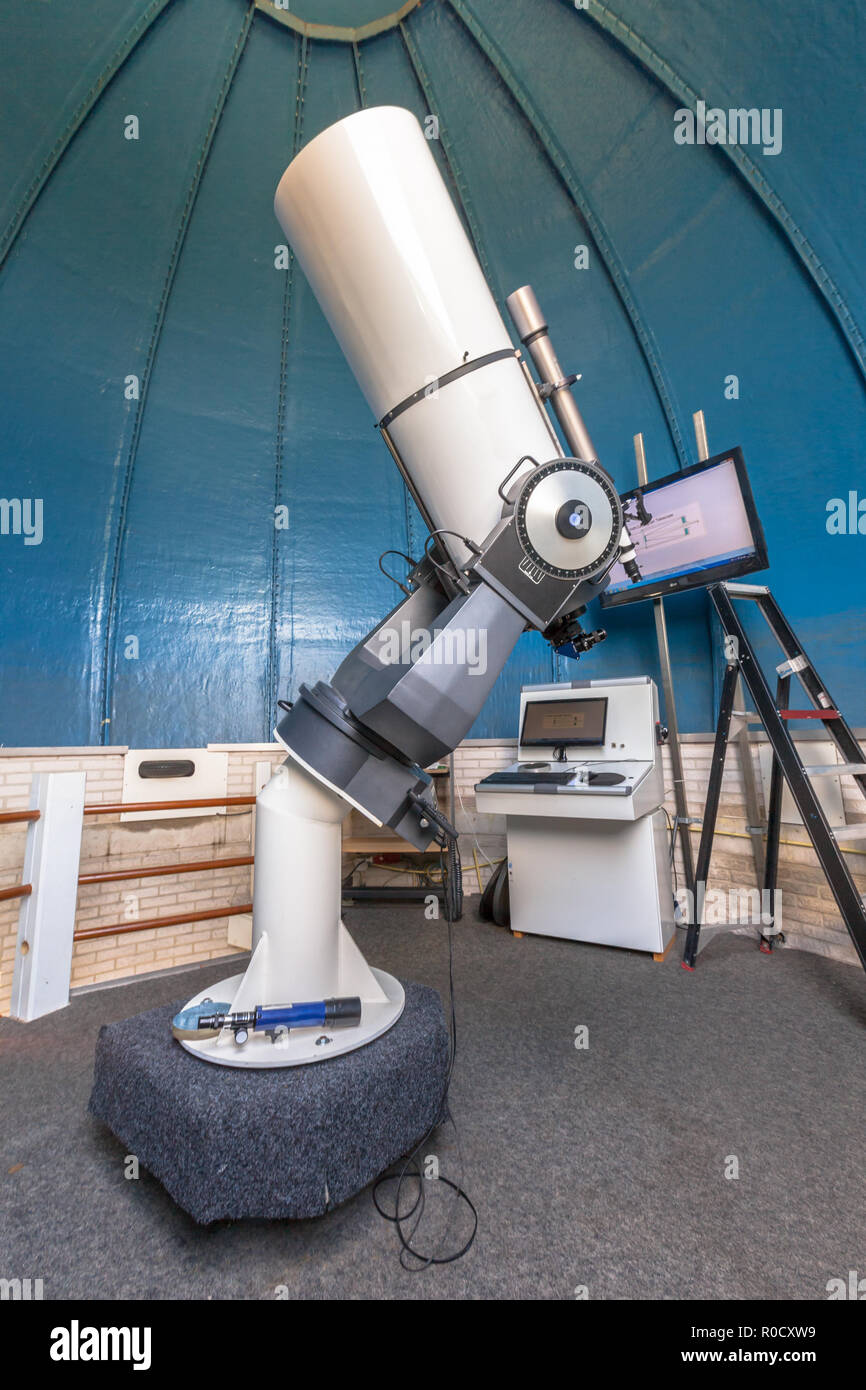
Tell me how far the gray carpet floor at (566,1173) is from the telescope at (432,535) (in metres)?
0.36

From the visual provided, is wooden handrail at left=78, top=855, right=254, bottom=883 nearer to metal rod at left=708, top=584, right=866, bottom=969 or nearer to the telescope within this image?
the telescope

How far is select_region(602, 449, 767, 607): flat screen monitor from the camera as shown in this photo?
2736mm

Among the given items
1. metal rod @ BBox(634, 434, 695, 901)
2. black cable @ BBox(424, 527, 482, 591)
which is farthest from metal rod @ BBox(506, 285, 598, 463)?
metal rod @ BBox(634, 434, 695, 901)

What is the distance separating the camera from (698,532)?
2.91 metres

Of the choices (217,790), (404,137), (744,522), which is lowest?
(217,790)

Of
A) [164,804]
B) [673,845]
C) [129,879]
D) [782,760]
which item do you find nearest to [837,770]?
[782,760]

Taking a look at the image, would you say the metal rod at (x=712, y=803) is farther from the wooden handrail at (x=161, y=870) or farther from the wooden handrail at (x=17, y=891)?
the wooden handrail at (x=17, y=891)

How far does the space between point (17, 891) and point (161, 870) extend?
0.57 m

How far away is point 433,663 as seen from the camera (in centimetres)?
117

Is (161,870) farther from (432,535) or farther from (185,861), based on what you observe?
(432,535)

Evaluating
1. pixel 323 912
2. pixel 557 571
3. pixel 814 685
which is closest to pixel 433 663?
pixel 557 571

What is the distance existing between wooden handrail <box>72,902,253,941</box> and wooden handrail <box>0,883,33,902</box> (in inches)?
10.6

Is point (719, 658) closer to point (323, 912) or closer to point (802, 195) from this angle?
point (802, 195)
